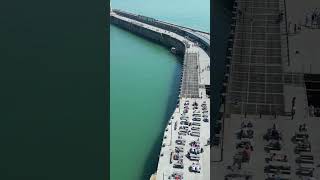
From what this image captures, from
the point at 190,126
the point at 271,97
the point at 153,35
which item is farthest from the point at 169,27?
the point at 271,97

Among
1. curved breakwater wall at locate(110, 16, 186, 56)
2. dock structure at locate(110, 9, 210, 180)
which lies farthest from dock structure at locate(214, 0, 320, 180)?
curved breakwater wall at locate(110, 16, 186, 56)

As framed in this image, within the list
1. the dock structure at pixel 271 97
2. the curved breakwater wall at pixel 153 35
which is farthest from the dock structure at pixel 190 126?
the dock structure at pixel 271 97

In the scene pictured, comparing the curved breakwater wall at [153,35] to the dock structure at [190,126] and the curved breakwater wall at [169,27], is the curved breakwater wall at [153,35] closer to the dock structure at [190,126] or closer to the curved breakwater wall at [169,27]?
the dock structure at [190,126]

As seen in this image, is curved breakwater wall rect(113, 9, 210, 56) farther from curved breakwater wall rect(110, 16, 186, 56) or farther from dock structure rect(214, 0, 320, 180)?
dock structure rect(214, 0, 320, 180)

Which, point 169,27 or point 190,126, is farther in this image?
point 169,27

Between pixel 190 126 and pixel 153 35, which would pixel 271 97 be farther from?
pixel 153 35
